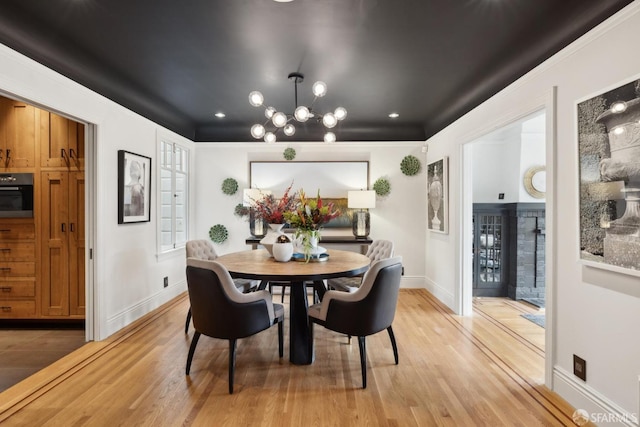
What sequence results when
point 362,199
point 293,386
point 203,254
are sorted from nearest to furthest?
1. point 293,386
2. point 203,254
3. point 362,199

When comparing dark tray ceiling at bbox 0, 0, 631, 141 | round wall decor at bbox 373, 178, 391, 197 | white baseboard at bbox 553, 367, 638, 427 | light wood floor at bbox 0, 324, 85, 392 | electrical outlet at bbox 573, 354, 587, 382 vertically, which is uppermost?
dark tray ceiling at bbox 0, 0, 631, 141

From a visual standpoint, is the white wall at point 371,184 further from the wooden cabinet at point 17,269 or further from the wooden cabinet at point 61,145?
the wooden cabinet at point 17,269

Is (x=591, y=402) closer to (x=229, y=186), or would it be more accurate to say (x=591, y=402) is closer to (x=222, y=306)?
(x=222, y=306)

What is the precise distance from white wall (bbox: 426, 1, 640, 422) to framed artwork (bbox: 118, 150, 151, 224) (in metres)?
3.77

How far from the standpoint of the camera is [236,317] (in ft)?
7.47

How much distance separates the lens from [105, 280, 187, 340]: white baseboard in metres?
3.26

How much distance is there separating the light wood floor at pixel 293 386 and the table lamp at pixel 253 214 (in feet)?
6.32

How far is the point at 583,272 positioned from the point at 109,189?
13.0 ft

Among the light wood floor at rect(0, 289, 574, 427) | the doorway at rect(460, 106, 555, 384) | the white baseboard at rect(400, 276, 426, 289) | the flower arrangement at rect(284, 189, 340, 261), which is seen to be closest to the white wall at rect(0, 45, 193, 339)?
the light wood floor at rect(0, 289, 574, 427)

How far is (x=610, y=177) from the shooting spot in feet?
5.93

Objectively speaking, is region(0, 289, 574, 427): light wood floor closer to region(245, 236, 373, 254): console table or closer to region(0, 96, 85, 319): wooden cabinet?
region(0, 96, 85, 319): wooden cabinet

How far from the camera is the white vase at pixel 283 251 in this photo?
2.89m

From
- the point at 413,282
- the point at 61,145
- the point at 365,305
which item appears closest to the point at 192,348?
the point at 365,305

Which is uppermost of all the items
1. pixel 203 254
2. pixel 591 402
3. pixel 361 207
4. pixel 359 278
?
pixel 361 207
